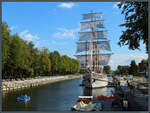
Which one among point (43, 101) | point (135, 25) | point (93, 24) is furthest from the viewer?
point (93, 24)

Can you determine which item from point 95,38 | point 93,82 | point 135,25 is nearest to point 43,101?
point 135,25

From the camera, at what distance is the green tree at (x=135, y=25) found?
55.9ft

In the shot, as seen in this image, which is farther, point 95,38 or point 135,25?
point 95,38

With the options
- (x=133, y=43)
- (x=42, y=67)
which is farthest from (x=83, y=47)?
(x=133, y=43)

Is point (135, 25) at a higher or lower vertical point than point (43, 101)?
higher

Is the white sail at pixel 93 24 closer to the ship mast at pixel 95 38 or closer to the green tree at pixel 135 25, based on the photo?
the ship mast at pixel 95 38

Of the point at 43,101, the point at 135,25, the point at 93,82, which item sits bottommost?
the point at 43,101

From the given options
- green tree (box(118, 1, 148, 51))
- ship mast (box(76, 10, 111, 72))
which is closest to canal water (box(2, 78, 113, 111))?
green tree (box(118, 1, 148, 51))

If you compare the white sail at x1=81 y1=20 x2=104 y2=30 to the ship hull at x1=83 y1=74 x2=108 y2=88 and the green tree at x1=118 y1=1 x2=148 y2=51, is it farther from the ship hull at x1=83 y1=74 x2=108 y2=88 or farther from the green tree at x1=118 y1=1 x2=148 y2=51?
the green tree at x1=118 y1=1 x2=148 y2=51

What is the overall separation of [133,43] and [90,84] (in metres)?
33.4

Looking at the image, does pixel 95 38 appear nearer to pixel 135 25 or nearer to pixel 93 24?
pixel 93 24

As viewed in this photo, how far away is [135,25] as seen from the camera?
18.4 metres

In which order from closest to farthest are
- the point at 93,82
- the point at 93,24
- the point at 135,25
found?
the point at 135,25, the point at 93,82, the point at 93,24

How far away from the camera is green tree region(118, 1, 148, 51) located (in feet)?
55.9
